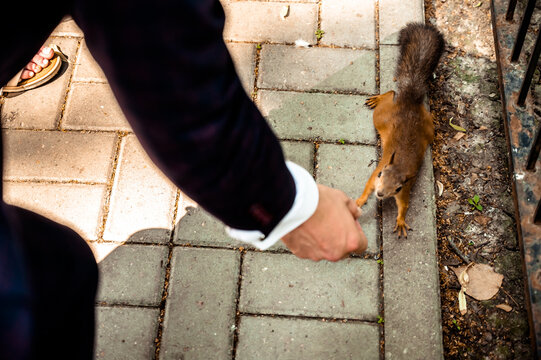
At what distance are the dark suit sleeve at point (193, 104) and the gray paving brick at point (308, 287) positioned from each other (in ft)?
4.59

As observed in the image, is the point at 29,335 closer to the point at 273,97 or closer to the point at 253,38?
the point at 273,97

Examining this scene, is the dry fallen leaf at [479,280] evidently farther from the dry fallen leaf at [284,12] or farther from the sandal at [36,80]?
the sandal at [36,80]

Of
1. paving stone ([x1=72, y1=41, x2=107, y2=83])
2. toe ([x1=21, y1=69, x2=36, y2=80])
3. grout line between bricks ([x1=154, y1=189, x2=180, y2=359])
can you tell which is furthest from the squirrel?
toe ([x1=21, y1=69, x2=36, y2=80])

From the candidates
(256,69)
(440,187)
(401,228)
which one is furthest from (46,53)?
(440,187)

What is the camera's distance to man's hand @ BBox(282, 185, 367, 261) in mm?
1221

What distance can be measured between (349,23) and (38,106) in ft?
6.65

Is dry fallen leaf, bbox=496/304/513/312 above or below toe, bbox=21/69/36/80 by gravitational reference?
below

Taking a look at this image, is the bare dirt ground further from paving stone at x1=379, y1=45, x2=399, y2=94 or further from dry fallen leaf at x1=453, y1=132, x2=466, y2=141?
paving stone at x1=379, y1=45, x2=399, y2=94

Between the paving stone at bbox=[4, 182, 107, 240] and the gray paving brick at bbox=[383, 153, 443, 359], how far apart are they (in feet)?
5.10

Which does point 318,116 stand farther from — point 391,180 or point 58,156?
point 58,156

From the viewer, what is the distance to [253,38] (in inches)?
125

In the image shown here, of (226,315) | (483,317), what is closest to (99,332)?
(226,315)

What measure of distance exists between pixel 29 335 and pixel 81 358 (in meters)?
0.21

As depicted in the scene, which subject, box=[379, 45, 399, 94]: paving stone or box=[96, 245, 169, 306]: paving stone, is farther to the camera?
box=[379, 45, 399, 94]: paving stone
